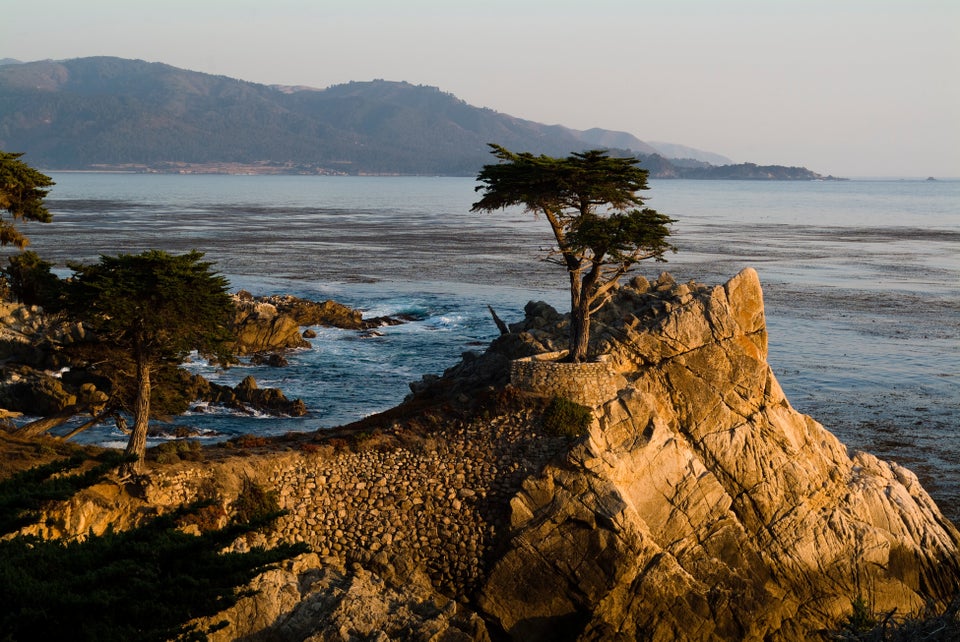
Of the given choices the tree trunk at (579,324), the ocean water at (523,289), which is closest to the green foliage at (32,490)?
the tree trunk at (579,324)

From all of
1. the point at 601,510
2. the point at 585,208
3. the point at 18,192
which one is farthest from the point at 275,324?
the point at 601,510

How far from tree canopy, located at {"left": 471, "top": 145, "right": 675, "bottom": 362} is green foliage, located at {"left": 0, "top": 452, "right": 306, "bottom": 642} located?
12.9 m

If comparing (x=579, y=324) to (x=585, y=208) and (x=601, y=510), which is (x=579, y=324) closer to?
(x=585, y=208)

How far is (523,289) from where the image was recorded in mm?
70312

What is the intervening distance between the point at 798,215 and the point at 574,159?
144m

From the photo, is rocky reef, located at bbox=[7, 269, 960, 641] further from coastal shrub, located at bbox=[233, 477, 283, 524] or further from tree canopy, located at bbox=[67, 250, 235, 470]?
tree canopy, located at bbox=[67, 250, 235, 470]

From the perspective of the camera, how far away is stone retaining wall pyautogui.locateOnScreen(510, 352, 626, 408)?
82.6 ft

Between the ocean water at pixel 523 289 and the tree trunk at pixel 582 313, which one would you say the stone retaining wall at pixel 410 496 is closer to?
the tree trunk at pixel 582 313

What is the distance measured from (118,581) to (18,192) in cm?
1958

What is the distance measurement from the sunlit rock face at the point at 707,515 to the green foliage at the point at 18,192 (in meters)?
18.2

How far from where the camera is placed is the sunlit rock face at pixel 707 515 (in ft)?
72.2

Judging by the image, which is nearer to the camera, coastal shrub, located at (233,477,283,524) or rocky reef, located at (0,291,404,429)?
coastal shrub, located at (233,477,283,524)


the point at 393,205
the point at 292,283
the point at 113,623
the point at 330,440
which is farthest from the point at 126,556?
the point at 393,205

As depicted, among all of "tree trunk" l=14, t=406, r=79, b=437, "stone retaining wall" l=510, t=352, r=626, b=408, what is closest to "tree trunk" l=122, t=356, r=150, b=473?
"tree trunk" l=14, t=406, r=79, b=437
